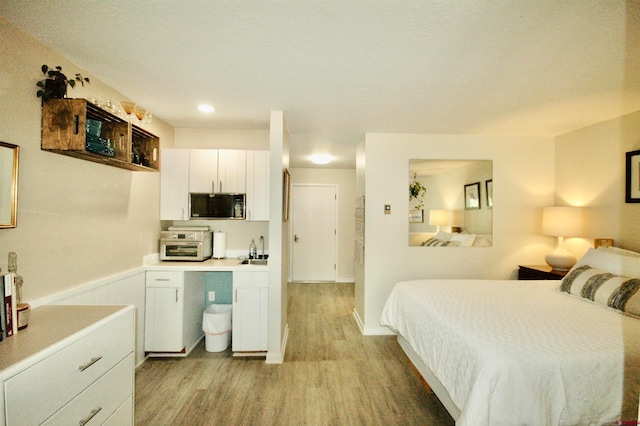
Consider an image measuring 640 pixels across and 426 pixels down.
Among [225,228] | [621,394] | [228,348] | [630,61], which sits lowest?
[228,348]

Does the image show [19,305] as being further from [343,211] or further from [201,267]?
[343,211]

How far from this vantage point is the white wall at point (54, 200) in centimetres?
167

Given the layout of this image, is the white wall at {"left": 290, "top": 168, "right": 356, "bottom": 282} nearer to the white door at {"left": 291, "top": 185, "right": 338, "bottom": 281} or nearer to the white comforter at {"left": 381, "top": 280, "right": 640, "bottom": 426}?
the white door at {"left": 291, "top": 185, "right": 338, "bottom": 281}

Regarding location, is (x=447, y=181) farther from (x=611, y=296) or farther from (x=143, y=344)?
(x=143, y=344)

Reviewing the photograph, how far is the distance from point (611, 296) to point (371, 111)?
2375mm

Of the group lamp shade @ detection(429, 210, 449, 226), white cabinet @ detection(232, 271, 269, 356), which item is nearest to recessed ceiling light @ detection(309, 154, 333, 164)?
lamp shade @ detection(429, 210, 449, 226)

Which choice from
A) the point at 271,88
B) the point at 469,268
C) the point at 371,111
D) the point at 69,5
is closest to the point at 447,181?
the point at 469,268

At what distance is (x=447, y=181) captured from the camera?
Answer: 3715 millimetres

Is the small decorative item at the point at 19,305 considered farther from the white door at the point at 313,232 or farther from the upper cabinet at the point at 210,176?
the white door at the point at 313,232

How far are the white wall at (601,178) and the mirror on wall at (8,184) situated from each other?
187 inches

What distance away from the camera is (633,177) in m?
2.82

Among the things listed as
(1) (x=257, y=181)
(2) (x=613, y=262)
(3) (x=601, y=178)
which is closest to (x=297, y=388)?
(1) (x=257, y=181)

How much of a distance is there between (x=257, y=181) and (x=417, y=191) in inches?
76.0

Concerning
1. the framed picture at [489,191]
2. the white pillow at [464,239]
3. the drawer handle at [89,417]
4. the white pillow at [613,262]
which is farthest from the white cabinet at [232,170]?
the white pillow at [613,262]
